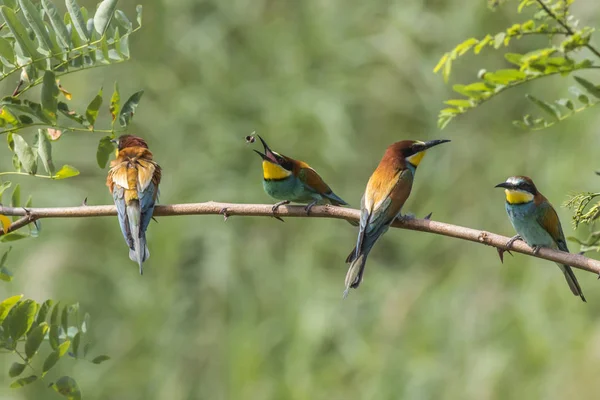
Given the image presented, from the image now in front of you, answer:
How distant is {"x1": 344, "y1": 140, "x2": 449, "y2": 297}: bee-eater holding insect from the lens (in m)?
2.20

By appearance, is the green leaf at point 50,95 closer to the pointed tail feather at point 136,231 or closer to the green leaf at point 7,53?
the green leaf at point 7,53

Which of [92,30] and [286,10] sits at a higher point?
[92,30]

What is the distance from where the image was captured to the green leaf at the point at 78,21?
1680mm

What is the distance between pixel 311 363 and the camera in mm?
4738

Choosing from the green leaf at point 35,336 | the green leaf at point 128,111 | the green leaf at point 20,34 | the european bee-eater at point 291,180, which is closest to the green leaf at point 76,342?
the green leaf at point 35,336

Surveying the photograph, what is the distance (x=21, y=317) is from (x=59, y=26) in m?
0.48

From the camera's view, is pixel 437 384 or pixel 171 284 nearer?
pixel 437 384

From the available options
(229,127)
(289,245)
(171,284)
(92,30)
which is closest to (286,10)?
(229,127)

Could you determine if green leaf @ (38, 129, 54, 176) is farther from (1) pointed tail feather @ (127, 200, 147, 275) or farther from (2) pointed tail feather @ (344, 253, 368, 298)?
(2) pointed tail feather @ (344, 253, 368, 298)

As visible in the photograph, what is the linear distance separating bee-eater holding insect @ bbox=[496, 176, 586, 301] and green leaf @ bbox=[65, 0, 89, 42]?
1.24 meters

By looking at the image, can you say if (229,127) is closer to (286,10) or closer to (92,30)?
(286,10)

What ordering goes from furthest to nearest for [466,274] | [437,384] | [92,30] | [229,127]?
[229,127] < [466,274] < [437,384] < [92,30]

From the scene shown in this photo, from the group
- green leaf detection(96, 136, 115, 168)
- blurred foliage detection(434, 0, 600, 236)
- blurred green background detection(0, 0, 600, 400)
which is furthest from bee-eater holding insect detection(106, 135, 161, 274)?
blurred green background detection(0, 0, 600, 400)

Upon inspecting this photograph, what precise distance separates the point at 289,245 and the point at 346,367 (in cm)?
77
